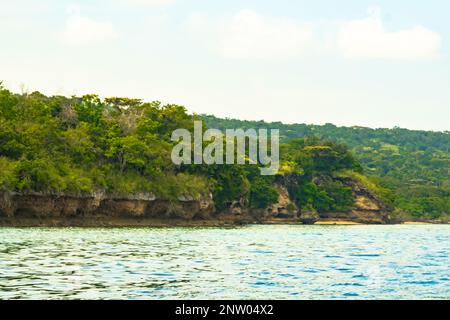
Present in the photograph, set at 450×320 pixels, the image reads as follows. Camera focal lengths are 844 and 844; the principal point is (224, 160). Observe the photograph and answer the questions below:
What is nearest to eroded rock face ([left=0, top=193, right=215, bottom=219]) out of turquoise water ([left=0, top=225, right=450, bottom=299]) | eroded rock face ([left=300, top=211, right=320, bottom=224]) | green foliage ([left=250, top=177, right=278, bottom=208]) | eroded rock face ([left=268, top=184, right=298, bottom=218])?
green foliage ([left=250, top=177, right=278, bottom=208])

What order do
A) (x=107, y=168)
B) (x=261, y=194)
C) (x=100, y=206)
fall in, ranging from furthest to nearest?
(x=261, y=194), (x=107, y=168), (x=100, y=206)

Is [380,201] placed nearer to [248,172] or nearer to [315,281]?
[248,172]

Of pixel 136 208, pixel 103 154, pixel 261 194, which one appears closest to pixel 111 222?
pixel 136 208

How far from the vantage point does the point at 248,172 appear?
10850cm

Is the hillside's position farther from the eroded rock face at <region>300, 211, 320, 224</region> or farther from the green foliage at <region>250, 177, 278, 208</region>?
Answer: the eroded rock face at <region>300, 211, 320, 224</region>

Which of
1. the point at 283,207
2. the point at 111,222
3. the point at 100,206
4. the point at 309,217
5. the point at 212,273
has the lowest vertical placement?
the point at 309,217

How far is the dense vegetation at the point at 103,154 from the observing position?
74.1 metres

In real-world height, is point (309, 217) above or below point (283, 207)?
below

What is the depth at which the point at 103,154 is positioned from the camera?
84.6m

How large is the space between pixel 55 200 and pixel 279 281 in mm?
51222

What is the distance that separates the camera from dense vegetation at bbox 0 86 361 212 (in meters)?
74.1

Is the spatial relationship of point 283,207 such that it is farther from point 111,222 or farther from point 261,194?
point 111,222

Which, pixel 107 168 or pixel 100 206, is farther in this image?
pixel 107 168
